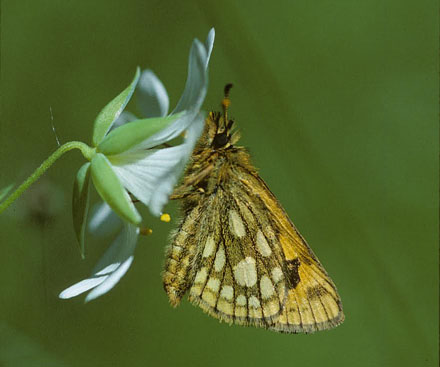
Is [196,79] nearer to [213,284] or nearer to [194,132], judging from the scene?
[194,132]

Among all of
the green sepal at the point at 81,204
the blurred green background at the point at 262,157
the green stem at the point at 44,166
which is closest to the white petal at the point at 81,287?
the green sepal at the point at 81,204

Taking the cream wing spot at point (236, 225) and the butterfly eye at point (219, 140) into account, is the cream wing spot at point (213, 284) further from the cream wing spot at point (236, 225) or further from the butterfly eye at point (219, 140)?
the butterfly eye at point (219, 140)

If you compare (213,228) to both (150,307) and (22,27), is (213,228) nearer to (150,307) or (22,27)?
(150,307)

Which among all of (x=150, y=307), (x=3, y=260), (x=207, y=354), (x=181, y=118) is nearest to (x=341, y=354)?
(x=207, y=354)

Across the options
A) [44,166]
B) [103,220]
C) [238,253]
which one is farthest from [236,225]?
[44,166]

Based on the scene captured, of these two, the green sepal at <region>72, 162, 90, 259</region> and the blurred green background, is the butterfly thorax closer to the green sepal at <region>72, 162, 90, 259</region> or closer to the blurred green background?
the green sepal at <region>72, 162, 90, 259</region>

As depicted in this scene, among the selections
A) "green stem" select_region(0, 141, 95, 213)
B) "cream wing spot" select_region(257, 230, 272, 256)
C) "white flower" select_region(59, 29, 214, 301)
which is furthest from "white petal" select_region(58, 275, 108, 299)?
"cream wing spot" select_region(257, 230, 272, 256)
